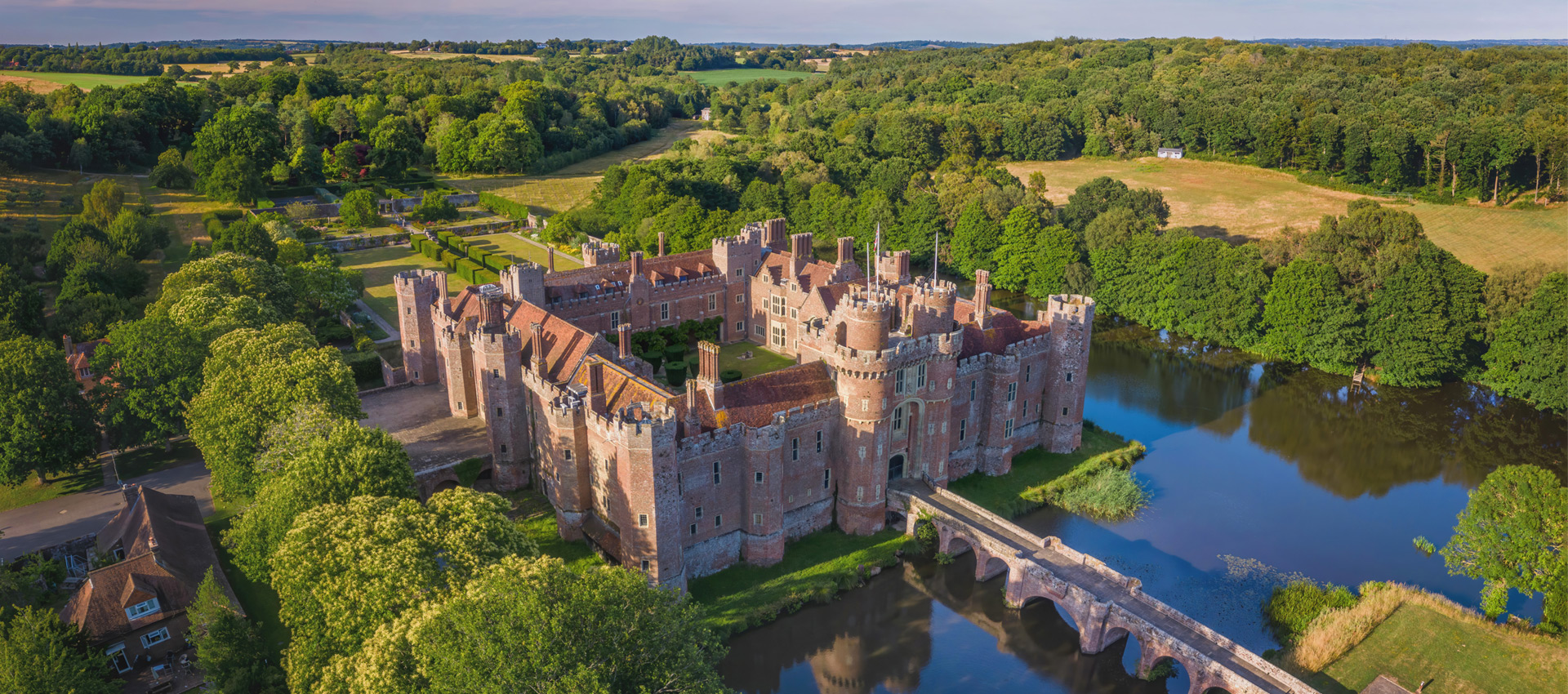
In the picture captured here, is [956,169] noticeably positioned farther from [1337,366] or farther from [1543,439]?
[1543,439]

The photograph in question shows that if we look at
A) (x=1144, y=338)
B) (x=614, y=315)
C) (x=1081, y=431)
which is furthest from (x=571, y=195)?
(x=1081, y=431)

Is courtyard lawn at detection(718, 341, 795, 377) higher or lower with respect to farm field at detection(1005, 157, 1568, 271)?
lower

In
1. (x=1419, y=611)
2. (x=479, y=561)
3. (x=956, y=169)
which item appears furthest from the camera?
(x=956, y=169)

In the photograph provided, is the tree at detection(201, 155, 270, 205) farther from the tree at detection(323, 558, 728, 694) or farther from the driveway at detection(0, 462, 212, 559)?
the tree at detection(323, 558, 728, 694)

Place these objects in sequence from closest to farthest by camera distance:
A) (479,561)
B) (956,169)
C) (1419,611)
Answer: (479,561) → (1419,611) → (956,169)

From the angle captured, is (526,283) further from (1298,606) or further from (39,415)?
(1298,606)

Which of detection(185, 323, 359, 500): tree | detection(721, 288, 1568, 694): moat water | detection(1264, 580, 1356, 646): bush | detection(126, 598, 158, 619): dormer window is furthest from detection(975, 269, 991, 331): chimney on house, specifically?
detection(126, 598, 158, 619): dormer window

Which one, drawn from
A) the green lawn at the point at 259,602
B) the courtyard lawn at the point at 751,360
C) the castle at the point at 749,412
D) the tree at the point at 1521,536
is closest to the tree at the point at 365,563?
the green lawn at the point at 259,602
